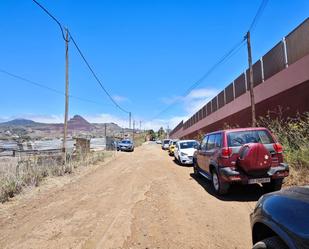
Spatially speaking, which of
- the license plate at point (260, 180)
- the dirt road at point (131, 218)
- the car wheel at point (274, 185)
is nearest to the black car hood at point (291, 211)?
the dirt road at point (131, 218)

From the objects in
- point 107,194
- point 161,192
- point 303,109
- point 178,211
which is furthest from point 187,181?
point 303,109

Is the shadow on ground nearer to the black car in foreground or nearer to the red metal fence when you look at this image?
the black car in foreground

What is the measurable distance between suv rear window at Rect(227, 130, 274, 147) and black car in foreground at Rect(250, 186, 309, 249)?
5224 millimetres

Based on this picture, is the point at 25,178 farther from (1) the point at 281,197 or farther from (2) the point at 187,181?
(1) the point at 281,197

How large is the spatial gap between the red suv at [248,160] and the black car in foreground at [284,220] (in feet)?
15.1

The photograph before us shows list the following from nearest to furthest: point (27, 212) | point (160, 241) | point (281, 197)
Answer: point (281, 197) → point (160, 241) → point (27, 212)

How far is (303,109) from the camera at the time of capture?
13.0 metres

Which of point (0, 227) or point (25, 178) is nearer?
point (0, 227)

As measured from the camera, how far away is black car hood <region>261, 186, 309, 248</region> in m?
2.34

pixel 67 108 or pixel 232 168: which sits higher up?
pixel 67 108

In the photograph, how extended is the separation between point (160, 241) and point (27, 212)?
4069 millimetres

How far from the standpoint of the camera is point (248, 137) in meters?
8.56

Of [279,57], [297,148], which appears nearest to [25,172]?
[297,148]

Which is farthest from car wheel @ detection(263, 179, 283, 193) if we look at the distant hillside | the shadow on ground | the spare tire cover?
the distant hillside
